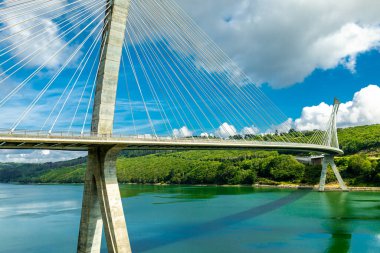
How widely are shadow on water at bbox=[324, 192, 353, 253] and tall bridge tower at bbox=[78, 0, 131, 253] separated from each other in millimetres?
12716

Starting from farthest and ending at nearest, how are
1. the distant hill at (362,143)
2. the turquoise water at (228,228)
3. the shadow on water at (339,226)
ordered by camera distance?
the distant hill at (362,143)
the turquoise water at (228,228)
the shadow on water at (339,226)

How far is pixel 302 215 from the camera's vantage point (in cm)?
3150

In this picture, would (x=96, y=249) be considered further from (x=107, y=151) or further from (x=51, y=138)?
(x=51, y=138)

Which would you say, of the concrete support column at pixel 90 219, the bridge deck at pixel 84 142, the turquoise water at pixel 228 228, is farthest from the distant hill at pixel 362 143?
the concrete support column at pixel 90 219

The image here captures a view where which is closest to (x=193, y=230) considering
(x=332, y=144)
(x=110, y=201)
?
(x=110, y=201)

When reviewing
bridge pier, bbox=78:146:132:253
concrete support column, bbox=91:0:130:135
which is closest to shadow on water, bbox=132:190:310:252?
bridge pier, bbox=78:146:132:253

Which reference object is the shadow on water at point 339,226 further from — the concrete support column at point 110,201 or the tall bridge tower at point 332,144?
the tall bridge tower at point 332,144

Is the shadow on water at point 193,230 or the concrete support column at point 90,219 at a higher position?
the concrete support column at point 90,219

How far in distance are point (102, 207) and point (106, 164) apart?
213 cm

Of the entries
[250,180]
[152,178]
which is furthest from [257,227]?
[152,178]

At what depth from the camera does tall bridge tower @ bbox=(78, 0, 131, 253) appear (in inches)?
641

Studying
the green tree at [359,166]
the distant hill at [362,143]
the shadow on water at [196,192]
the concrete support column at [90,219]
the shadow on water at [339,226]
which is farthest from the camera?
the distant hill at [362,143]

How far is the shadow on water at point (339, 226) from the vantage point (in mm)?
20750

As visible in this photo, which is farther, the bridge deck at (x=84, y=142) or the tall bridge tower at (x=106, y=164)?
the tall bridge tower at (x=106, y=164)
